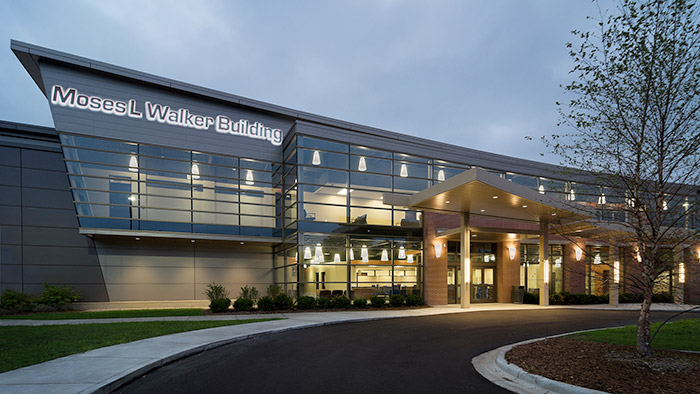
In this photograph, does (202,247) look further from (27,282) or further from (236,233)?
(27,282)

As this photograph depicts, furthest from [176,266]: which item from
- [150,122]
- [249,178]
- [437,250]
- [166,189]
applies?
[437,250]

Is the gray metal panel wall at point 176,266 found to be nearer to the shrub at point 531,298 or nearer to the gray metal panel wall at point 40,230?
the gray metal panel wall at point 40,230

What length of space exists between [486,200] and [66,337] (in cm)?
1705

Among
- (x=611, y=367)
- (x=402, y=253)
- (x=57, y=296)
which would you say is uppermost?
(x=402, y=253)

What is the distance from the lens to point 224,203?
2394 centimetres

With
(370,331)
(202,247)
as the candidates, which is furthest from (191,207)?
(370,331)

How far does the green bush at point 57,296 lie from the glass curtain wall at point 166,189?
3363 millimetres

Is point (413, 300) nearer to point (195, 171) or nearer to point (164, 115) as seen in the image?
point (195, 171)

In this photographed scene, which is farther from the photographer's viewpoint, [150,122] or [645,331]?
[150,122]

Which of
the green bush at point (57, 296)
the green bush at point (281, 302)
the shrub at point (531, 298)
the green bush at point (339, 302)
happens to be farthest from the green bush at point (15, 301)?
the shrub at point (531, 298)

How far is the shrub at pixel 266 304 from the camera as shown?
19.8 meters

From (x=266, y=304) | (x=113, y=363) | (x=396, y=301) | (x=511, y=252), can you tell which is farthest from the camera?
(x=511, y=252)

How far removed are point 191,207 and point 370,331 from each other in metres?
13.5

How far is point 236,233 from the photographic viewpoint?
23.7m
